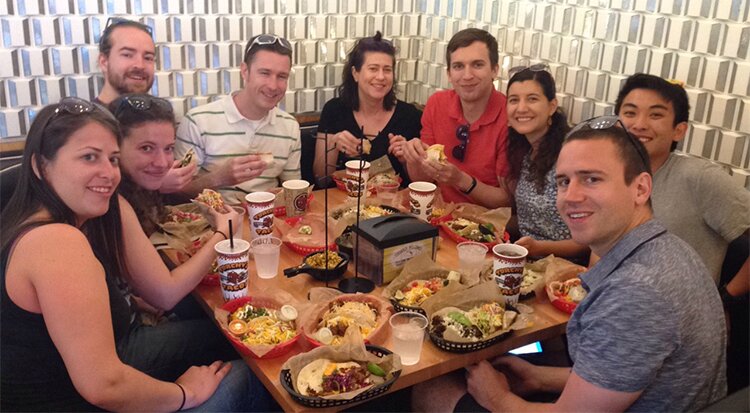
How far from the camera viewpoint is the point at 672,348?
137 cm

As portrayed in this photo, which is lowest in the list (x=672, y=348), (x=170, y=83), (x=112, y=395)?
(x=112, y=395)

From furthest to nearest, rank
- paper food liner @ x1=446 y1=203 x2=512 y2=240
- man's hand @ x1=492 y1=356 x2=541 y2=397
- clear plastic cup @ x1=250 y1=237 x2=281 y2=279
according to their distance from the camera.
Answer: paper food liner @ x1=446 y1=203 x2=512 y2=240
clear plastic cup @ x1=250 y1=237 x2=281 y2=279
man's hand @ x1=492 y1=356 x2=541 y2=397

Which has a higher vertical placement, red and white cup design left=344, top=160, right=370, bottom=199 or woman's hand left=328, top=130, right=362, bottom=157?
woman's hand left=328, top=130, right=362, bottom=157

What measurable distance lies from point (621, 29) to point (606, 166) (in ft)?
5.37

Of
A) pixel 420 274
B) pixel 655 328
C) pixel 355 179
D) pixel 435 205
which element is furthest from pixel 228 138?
pixel 655 328

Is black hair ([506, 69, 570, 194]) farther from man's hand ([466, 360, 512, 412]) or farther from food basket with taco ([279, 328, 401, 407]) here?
food basket with taco ([279, 328, 401, 407])

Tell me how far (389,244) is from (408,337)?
16.3 inches

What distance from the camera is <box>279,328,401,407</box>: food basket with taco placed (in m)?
1.50

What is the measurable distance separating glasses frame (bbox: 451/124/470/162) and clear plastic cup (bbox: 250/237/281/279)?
137 centimetres

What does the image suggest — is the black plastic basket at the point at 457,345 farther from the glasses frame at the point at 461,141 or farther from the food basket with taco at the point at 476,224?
the glasses frame at the point at 461,141

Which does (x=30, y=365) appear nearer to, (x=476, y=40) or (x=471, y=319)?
(x=471, y=319)

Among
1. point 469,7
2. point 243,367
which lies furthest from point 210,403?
point 469,7

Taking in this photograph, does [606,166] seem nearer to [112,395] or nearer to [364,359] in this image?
[364,359]

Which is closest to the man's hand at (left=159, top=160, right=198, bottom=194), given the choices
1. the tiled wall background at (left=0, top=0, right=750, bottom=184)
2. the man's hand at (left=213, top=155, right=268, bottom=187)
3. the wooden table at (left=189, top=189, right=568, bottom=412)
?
the man's hand at (left=213, top=155, right=268, bottom=187)
